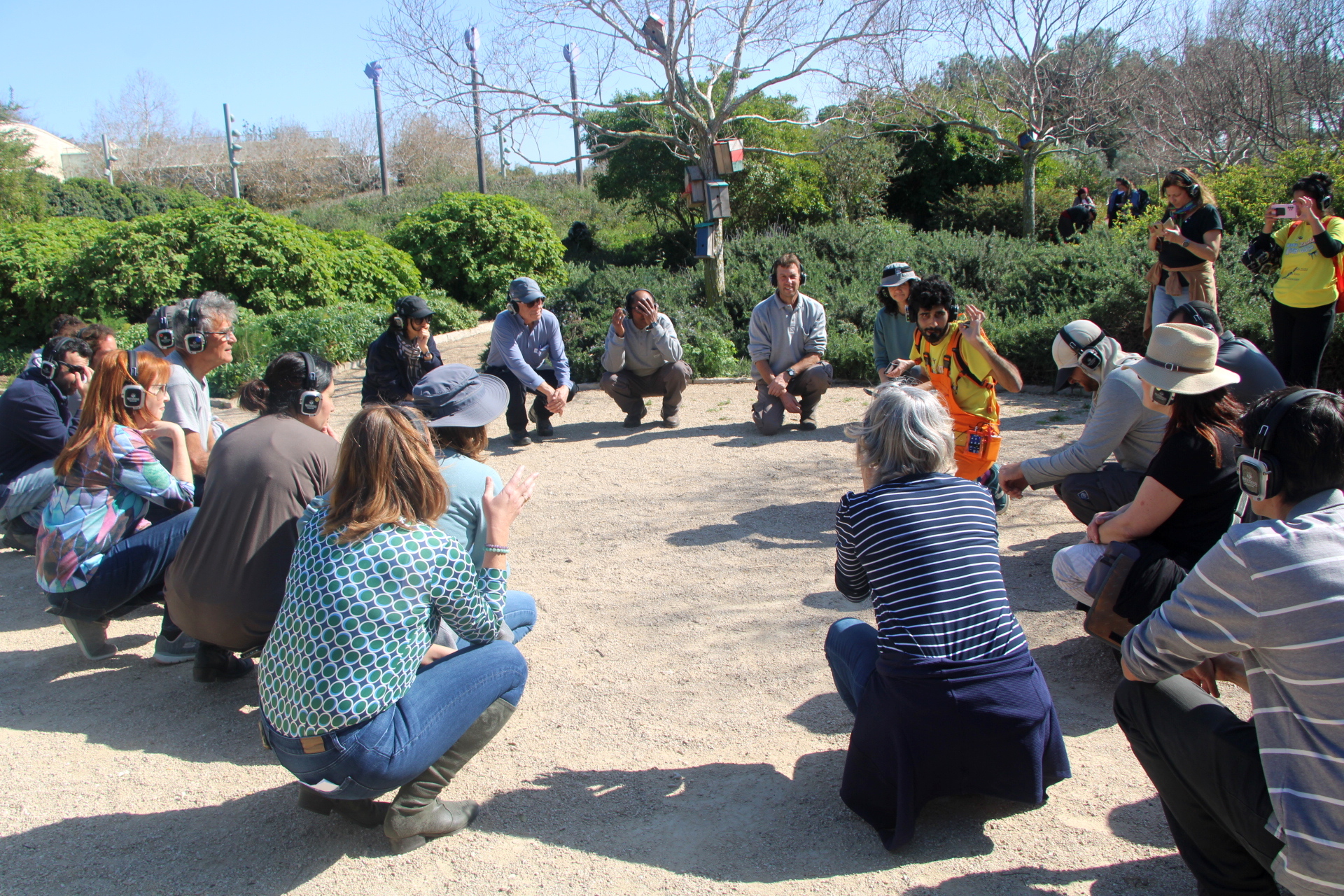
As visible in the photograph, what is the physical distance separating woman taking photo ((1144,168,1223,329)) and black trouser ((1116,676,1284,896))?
5.04m

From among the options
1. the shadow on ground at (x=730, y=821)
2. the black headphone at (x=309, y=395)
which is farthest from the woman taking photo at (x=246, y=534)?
the shadow on ground at (x=730, y=821)

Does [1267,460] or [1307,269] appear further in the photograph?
[1307,269]

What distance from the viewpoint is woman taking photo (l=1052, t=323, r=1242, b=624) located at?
10.0 ft

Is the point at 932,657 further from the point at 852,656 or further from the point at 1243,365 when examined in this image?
the point at 1243,365

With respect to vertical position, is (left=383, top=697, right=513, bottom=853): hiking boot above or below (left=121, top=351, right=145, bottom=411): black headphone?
below

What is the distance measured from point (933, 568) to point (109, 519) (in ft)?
11.2

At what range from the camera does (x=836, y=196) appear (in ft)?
68.8

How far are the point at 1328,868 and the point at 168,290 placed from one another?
51.4 feet

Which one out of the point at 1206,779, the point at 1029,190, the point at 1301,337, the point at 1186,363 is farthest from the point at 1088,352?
the point at 1029,190

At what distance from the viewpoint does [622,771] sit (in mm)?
3109

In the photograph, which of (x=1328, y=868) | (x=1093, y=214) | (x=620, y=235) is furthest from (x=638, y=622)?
→ (x=620, y=235)

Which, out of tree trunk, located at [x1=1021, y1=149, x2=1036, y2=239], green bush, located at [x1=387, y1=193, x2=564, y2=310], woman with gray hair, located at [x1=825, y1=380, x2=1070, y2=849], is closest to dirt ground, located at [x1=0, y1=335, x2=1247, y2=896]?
woman with gray hair, located at [x1=825, y1=380, x2=1070, y2=849]

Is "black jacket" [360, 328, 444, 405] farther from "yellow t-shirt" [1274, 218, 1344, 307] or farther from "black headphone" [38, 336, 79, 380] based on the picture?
"yellow t-shirt" [1274, 218, 1344, 307]

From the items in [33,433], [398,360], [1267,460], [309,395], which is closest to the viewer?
[1267,460]
